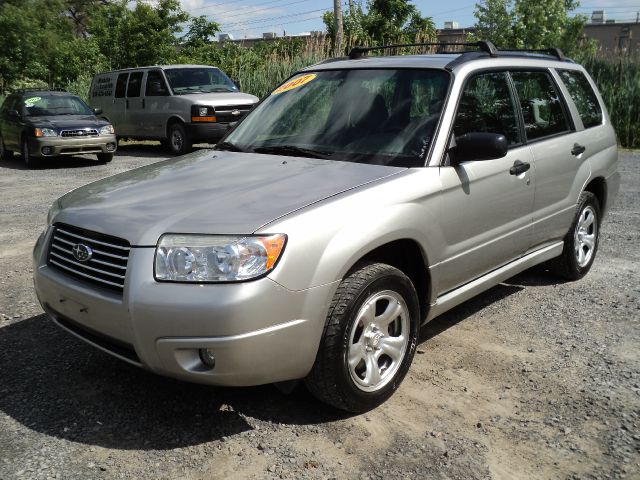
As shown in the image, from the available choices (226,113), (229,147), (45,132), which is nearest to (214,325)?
(229,147)

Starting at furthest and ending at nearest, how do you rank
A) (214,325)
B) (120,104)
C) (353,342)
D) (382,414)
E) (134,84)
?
(120,104) → (134,84) → (382,414) → (353,342) → (214,325)

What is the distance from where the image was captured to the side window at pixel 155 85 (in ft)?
49.2

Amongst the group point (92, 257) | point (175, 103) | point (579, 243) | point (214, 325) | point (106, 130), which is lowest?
point (579, 243)

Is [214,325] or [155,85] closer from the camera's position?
[214,325]

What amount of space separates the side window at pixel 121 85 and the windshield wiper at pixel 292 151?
13.3 metres

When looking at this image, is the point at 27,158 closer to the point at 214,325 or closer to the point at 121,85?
the point at 121,85

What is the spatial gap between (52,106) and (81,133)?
4.50ft

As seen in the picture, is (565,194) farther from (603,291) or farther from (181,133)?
(181,133)

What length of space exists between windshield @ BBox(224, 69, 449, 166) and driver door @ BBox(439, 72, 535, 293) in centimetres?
21

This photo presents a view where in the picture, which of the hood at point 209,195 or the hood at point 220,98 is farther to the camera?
the hood at point 220,98

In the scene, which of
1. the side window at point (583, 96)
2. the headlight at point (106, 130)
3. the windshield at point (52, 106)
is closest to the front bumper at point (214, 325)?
the side window at point (583, 96)

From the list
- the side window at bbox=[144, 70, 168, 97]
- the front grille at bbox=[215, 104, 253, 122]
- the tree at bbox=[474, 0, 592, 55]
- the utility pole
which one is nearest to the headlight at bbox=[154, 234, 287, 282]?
the front grille at bbox=[215, 104, 253, 122]

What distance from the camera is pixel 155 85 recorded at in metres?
15.2

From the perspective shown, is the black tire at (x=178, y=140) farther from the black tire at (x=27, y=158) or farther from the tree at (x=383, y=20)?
the tree at (x=383, y=20)
